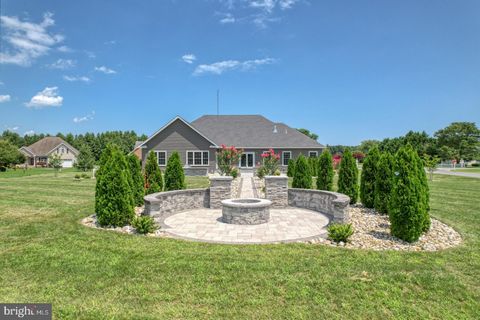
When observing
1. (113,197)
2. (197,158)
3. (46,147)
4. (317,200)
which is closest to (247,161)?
(197,158)

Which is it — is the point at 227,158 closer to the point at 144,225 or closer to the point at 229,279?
the point at 144,225

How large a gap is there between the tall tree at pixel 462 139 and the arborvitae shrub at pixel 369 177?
60131 mm

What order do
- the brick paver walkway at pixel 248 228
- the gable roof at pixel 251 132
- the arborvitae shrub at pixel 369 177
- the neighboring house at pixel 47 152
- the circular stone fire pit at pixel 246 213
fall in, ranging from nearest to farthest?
1. the brick paver walkway at pixel 248 228
2. the circular stone fire pit at pixel 246 213
3. the arborvitae shrub at pixel 369 177
4. the gable roof at pixel 251 132
5. the neighboring house at pixel 47 152

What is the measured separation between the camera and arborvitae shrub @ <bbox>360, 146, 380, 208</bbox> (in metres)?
9.52

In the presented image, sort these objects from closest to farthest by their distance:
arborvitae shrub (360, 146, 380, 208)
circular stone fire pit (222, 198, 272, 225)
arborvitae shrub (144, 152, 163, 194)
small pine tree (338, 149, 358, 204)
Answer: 1. circular stone fire pit (222, 198, 272, 225)
2. arborvitae shrub (360, 146, 380, 208)
3. small pine tree (338, 149, 358, 204)
4. arborvitae shrub (144, 152, 163, 194)

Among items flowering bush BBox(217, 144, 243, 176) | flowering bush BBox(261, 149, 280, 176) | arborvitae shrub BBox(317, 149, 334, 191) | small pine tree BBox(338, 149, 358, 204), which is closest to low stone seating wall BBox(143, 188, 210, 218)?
arborvitae shrub BBox(317, 149, 334, 191)

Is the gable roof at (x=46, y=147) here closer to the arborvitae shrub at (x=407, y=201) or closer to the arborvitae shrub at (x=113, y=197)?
the arborvitae shrub at (x=113, y=197)

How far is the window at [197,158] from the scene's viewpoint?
25094 mm

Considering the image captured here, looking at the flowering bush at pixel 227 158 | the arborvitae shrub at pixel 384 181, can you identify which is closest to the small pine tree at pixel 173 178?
the flowering bush at pixel 227 158

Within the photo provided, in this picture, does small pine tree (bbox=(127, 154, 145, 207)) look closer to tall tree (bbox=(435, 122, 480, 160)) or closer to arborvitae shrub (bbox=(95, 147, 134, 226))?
arborvitae shrub (bbox=(95, 147, 134, 226))

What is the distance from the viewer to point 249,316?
323 centimetres

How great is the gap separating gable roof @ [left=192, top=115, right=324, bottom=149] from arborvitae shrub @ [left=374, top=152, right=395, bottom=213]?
725 inches

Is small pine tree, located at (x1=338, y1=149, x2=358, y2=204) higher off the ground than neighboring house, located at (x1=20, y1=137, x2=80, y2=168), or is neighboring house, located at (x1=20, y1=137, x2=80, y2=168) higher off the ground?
neighboring house, located at (x1=20, y1=137, x2=80, y2=168)

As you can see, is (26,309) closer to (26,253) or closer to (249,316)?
(26,253)
